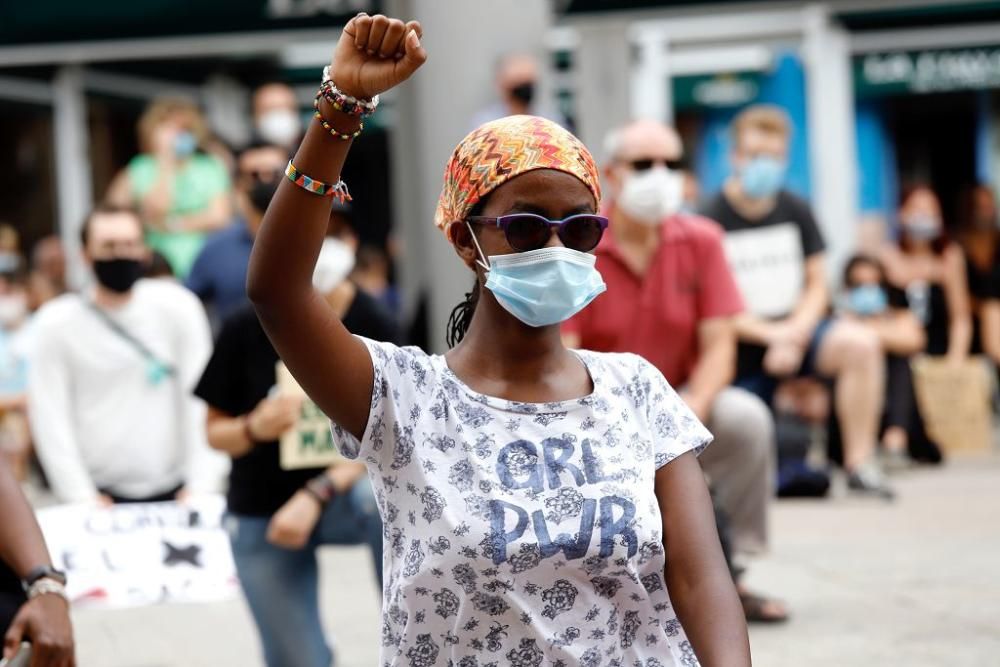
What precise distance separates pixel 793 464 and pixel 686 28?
3.88 metres

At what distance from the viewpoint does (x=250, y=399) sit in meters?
5.23

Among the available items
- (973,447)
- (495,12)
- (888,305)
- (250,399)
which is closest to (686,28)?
(888,305)

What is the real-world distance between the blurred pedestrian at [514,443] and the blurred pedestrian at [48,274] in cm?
1057

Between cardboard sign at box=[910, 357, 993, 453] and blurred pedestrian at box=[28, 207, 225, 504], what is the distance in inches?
269

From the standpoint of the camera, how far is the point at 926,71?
14828 mm

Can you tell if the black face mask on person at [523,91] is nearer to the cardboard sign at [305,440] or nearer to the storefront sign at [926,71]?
the cardboard sign at [305,440]

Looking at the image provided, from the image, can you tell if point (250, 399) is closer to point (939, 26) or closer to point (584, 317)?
point (584, 317)

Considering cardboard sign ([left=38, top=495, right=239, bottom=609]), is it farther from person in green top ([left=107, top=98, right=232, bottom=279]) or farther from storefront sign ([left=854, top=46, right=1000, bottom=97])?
storefront sign ([left=854, top=46, right=1000, bottom=97])

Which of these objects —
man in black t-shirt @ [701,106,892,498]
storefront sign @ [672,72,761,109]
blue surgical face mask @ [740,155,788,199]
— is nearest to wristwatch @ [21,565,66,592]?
man in black t-shirt @ [701,106,892,498]

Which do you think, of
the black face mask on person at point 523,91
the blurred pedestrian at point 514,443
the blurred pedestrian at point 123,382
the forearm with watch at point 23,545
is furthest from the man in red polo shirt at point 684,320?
the blurred pedestrian at point 514,443

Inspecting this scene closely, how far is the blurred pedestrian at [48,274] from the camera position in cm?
1332

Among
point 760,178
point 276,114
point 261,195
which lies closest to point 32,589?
point 261,195

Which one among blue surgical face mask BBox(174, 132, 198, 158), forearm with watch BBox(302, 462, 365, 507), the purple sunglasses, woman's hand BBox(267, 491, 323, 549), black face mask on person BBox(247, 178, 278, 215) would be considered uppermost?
blue surgical face mask BBox(174, 132, 198, 158)

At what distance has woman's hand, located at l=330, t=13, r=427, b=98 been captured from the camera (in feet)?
8.81
